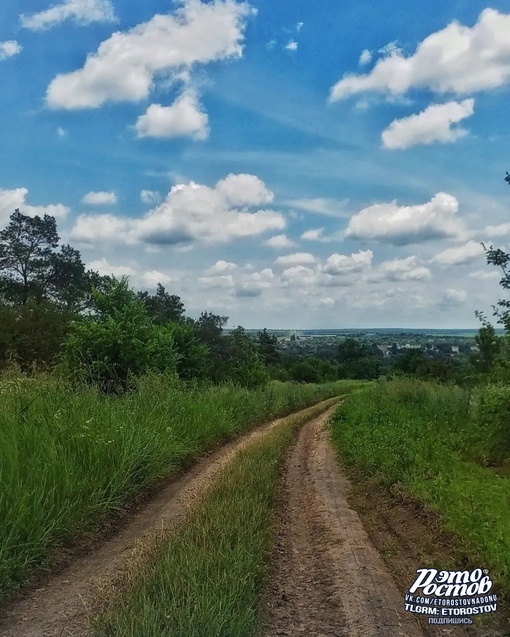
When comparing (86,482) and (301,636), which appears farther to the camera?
(86,482)

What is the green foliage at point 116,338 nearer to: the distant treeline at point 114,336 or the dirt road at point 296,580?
the distant treeline at point 114,336

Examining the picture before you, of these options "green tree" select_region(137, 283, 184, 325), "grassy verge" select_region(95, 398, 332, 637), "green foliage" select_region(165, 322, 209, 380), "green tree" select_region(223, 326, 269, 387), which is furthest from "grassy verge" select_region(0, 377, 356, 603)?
"green tree" select_region(137, 283, 184, 325)

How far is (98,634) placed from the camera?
3.94 m

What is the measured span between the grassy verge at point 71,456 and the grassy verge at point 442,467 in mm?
3728

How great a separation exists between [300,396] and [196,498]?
24805 millimetres

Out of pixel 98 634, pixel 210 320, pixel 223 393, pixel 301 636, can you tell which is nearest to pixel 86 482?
pixel 98 634

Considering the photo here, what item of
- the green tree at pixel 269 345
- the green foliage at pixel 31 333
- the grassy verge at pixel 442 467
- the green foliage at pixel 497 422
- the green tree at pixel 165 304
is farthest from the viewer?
the green tree at pixel 269 345

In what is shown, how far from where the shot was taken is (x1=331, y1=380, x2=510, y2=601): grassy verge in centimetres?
573

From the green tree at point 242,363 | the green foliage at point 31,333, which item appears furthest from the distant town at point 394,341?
the green foliage at point 31,333

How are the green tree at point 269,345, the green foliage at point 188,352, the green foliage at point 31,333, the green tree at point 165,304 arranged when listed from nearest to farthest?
the green foliage at point 188,352
the green foliage at point 31,333
the green tree at point 165,304
the green tree at point 269,345

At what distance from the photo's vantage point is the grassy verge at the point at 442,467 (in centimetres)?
573

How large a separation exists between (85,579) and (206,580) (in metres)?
1.47

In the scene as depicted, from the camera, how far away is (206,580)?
462cm

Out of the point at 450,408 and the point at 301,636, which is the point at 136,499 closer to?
the point at 301,636
